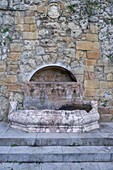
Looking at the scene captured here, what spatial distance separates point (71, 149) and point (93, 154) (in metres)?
0.30

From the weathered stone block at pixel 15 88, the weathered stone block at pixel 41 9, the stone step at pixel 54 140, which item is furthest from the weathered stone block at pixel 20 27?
the stone step at pixel 54 140

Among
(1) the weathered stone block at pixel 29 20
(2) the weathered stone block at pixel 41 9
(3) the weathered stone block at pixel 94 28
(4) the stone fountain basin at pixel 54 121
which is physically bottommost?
(4) the stone fountain basin at pixel 54 121

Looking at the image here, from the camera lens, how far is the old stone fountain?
3.02 m

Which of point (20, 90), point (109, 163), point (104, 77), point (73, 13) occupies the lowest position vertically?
point (109, 163)

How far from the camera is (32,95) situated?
13.5ft

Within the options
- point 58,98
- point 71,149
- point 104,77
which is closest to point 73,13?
point 104,77

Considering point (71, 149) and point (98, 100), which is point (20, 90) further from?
point (71, 149)

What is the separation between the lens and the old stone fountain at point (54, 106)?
302 centimetres

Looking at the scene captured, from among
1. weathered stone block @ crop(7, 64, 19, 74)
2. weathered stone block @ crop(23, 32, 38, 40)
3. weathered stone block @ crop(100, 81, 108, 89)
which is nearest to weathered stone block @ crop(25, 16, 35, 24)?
weathered stone block @ crop(23, 32, 38, 40)

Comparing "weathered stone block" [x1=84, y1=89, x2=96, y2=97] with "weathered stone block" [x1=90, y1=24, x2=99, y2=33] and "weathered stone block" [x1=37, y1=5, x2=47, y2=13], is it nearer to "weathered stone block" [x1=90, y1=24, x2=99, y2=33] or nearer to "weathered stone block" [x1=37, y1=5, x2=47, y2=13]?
"weathered stone block" [x1=90, y1=24, x2=99, y2=33]

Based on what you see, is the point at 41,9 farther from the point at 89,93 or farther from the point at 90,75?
the point at 89,93

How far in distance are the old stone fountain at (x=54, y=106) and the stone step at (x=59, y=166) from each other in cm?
72

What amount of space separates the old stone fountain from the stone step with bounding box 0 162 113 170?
2.36 ft

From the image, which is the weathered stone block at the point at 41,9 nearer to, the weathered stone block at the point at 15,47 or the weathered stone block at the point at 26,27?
the weathered stone block at the point at 26,27
